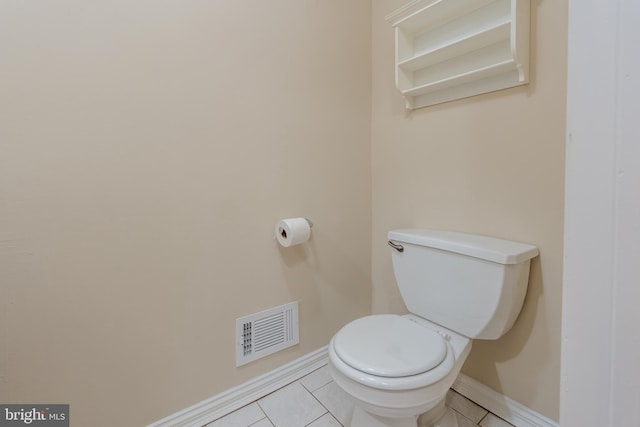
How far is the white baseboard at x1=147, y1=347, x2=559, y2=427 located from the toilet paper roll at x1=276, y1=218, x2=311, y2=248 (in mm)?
642

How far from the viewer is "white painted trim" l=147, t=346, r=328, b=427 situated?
3.82 ft

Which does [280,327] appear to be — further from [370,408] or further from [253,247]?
[370,408]

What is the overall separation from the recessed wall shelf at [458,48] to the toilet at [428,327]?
0.64m

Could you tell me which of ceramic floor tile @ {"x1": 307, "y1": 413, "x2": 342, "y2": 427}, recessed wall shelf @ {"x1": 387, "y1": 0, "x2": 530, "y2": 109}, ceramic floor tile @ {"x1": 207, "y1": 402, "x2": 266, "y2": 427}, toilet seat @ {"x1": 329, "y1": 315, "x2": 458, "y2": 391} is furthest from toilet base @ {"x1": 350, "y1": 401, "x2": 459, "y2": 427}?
recessed wall shelf @ {"x1": 387, "y1": 0, "x2": 530, "y2": 109}

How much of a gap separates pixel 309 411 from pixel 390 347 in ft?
1.83

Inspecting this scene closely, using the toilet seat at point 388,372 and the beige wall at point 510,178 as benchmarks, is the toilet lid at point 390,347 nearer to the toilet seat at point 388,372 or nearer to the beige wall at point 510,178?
the toilet seat at point 388,372

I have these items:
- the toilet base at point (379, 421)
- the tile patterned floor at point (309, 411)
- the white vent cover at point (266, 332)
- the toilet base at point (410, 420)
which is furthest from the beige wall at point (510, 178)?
the white vent cover at point (266, 332)

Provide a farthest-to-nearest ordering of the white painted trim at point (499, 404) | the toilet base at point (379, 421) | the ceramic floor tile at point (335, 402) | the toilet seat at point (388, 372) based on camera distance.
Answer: the ceramic floor tile at point (335, 402) < the white painted trim at point (499, 404) < the toilet base at point (379, 421) < the toilet seat at point (388, 372)

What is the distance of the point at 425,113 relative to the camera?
1399 millimetres

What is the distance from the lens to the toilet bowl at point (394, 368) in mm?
859

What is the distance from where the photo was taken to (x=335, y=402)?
130cm

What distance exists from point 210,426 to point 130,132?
1180 millimetres

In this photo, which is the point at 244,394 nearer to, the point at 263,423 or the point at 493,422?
the point at 263,423

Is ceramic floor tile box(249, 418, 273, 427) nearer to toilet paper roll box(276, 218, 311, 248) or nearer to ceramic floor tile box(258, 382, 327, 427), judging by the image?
ceramic floor tile box(258, 382, 327, 427)
